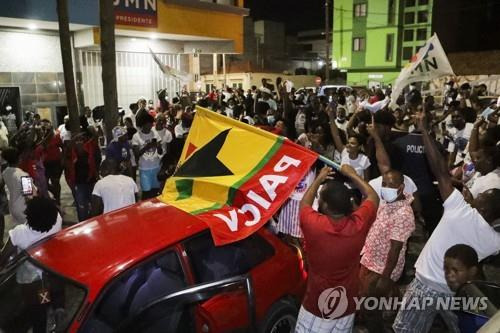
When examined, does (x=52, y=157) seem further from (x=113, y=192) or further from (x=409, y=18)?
(x=409, y=18)

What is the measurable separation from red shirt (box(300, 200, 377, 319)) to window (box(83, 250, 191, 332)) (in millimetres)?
897

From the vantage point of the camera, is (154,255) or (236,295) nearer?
(154,255)

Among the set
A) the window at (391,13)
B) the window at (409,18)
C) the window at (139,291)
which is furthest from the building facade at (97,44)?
the window at (409,18)

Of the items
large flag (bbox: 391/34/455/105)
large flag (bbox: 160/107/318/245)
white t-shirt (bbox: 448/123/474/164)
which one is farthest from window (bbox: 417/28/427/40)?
large flag (bbox: 160/107/318/245)

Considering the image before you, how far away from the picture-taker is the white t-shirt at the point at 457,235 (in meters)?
3.10

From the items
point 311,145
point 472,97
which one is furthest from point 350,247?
point 472,97

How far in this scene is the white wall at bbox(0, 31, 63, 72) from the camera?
12672 mm

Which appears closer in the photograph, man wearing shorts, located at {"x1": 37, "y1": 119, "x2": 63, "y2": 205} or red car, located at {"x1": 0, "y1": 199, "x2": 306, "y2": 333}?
red car, located at {"x1": 0, "y1": 199, "x2": 306, "y2": 333}

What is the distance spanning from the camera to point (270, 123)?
10195 millimetres

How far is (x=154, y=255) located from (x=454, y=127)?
6925 millimetres

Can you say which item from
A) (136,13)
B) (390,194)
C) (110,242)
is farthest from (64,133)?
(390,194)

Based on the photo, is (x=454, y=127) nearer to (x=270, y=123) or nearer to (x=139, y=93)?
(x=270, y=123)

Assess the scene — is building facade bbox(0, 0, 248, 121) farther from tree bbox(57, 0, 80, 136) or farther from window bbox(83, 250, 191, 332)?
window bbox(83, 250, 191, 332)

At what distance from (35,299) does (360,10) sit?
4984 cm
